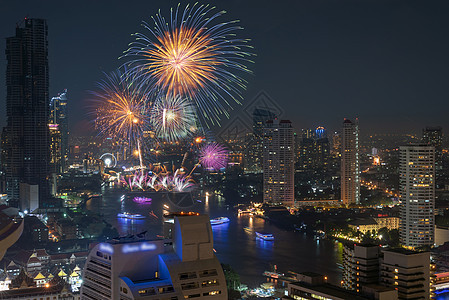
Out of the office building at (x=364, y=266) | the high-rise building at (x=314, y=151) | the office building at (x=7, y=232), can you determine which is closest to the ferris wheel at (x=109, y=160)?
the high-rise building at (x=314, y=151)

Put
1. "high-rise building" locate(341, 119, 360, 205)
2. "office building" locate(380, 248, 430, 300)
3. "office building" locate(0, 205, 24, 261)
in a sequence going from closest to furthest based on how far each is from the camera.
Result: "office building" locate(0, 205, 24, 261)
"office building" locate(380, 248, 430, 300)
"high-rise building" locate(341, 119, 360, 205)

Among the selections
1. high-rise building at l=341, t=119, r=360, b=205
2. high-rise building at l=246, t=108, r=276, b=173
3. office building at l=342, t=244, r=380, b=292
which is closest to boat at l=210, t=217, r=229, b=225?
high-rise building at l=341, t=119, r=360, b=205

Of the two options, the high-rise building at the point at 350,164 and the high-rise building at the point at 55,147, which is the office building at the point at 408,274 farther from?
the high-rise building at the point at 55,147

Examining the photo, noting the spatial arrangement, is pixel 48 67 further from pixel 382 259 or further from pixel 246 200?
pixel 382 259

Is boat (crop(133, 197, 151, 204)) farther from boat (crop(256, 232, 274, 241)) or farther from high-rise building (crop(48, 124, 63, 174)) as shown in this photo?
boat (crop(256, 232, 274, 241))

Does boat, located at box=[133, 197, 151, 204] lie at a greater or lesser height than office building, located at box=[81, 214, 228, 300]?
lesser

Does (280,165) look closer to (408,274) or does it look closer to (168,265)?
(408,274)
